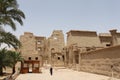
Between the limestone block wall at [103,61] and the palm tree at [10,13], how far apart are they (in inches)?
377

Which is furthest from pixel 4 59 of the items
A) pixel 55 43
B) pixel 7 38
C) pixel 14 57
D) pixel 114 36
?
pixel 55 43

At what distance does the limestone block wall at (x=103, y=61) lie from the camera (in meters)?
19.5

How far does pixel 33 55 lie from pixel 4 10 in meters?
26.3

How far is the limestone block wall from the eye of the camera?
19.5m

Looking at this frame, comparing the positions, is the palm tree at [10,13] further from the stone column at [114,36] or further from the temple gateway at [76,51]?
the stone column at [114,36]

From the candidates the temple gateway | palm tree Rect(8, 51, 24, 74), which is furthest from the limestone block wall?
palm tree Rect(8, 51, 24, 74)

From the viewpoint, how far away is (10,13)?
1589 centimetres

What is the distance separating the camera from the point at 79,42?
134ft

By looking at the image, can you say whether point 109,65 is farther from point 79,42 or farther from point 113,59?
point 79,42

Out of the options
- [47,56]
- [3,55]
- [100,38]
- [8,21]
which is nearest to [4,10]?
[8,21]

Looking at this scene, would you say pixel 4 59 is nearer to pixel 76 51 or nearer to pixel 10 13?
pixel 10 13

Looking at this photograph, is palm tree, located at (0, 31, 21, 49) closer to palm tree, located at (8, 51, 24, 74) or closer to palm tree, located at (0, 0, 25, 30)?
palm tree, located at (0, 0, 25, 30)

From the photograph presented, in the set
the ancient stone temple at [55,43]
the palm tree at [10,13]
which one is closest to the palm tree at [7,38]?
the palm tree at [10,13]

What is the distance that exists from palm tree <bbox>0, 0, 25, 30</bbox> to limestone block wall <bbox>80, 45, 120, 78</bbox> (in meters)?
9.57
